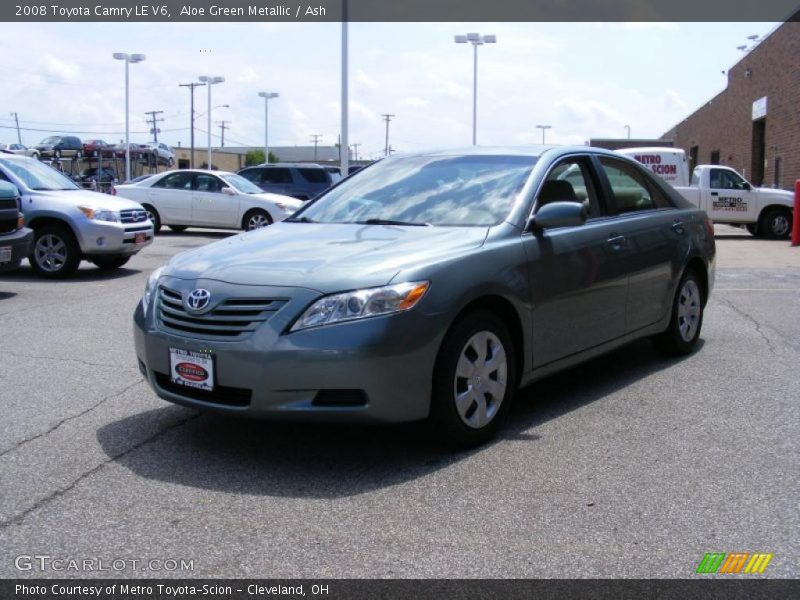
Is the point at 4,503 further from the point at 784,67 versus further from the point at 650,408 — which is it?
the point at 784,67

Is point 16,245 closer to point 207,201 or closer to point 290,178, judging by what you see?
point 207,201

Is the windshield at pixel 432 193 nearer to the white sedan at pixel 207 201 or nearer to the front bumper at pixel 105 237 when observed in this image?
the front bumper at pixel 105 237

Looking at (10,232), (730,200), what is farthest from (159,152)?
(10,232)

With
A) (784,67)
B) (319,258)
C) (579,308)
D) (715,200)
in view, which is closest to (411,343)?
(319,258)

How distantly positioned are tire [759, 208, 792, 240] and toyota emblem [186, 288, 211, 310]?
2072 cm

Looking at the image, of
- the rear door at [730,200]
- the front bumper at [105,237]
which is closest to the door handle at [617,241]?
the front bumper at [105,237]

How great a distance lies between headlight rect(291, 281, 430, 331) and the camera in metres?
4.23

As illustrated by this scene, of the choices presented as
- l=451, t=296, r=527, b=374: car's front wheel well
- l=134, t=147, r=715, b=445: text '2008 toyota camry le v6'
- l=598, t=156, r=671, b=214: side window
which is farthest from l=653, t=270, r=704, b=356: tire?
l=451, t=296, r=527, b=374: car's front wheel well

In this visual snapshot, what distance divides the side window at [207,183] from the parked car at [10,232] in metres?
9.96

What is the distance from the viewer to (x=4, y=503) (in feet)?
12.9

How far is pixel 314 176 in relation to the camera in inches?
994

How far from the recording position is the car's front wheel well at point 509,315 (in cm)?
477

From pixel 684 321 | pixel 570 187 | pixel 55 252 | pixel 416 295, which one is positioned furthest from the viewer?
pixel 55 252

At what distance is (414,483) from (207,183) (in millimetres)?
17280
